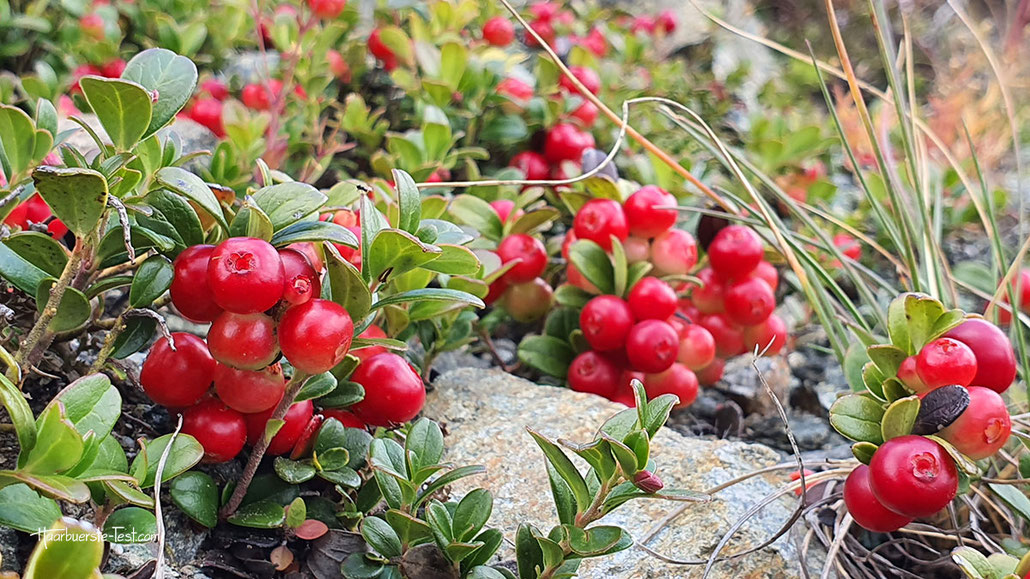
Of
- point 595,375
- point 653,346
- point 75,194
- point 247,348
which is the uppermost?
point 75,194

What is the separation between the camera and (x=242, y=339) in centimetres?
80

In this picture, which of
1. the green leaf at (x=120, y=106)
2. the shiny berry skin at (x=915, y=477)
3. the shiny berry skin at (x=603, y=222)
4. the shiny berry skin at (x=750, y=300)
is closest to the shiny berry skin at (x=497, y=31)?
the shiny berry skin at (x=603, y=222)

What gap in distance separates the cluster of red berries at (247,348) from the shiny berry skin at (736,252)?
0.64 meters

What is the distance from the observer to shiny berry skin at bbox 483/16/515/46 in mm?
2203

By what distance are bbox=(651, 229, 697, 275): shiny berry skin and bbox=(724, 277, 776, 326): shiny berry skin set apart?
0.29ft

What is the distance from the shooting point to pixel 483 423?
1247 mm

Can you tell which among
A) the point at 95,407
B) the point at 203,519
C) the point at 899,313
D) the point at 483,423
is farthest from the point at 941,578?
the point at 95,407

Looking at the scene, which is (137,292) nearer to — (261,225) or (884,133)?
(261,225)

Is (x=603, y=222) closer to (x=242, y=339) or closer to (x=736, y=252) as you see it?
(x=736, y=252)

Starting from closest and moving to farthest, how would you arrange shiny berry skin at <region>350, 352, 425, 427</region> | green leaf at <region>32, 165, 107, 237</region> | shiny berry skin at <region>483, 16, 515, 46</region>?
1. green leaf at <region>32, 165, 107, 237</region>
2. shiny berry skin at <region>350, 352, 425, 427</region>
3. shiny berry skin at <region>483, 16, 515, 46</region>

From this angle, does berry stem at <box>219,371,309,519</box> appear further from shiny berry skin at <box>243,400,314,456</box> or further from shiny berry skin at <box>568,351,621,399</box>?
shiny berry skin at <box>568,351,621,399</box>

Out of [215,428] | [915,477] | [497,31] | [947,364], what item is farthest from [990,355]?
[497,31]

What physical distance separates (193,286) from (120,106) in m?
0.19

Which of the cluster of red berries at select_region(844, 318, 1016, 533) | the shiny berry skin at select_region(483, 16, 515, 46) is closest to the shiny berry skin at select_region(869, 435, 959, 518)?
the cluster of red berries at select_region(844, 318, 1016, 533)
